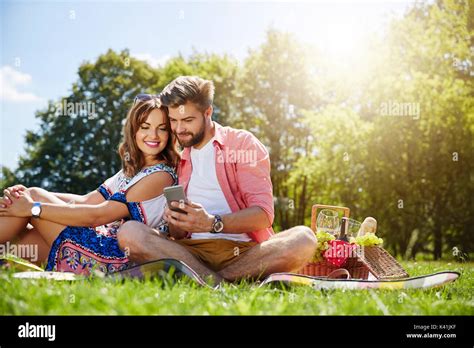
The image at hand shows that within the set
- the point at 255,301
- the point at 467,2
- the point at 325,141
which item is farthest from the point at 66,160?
the point at 255,301

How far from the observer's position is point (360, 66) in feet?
64.4

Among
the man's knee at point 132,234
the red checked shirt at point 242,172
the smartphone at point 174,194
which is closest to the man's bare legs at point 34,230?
the man's knee at point 132,234

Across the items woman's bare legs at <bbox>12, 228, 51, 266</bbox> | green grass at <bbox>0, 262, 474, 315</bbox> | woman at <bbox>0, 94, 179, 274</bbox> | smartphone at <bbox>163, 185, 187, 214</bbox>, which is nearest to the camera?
green grass at <bbox>0, 262, 474, 315</bbox>

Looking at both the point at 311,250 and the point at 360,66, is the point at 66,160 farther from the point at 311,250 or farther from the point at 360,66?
the point at 311,250

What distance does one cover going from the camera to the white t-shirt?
495 centimetres

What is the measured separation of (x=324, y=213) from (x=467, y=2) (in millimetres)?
11236

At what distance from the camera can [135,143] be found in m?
5.18

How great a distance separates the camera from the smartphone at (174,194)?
430 centimetres

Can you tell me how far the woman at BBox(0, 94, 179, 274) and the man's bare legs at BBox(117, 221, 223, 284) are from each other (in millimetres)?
229

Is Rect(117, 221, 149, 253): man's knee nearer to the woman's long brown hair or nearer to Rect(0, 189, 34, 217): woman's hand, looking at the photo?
the woman's long brown hair

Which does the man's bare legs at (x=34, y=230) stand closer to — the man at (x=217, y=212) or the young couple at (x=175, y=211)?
the young couple at (x=175, y=211)

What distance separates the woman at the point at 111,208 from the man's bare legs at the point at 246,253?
276 mm
